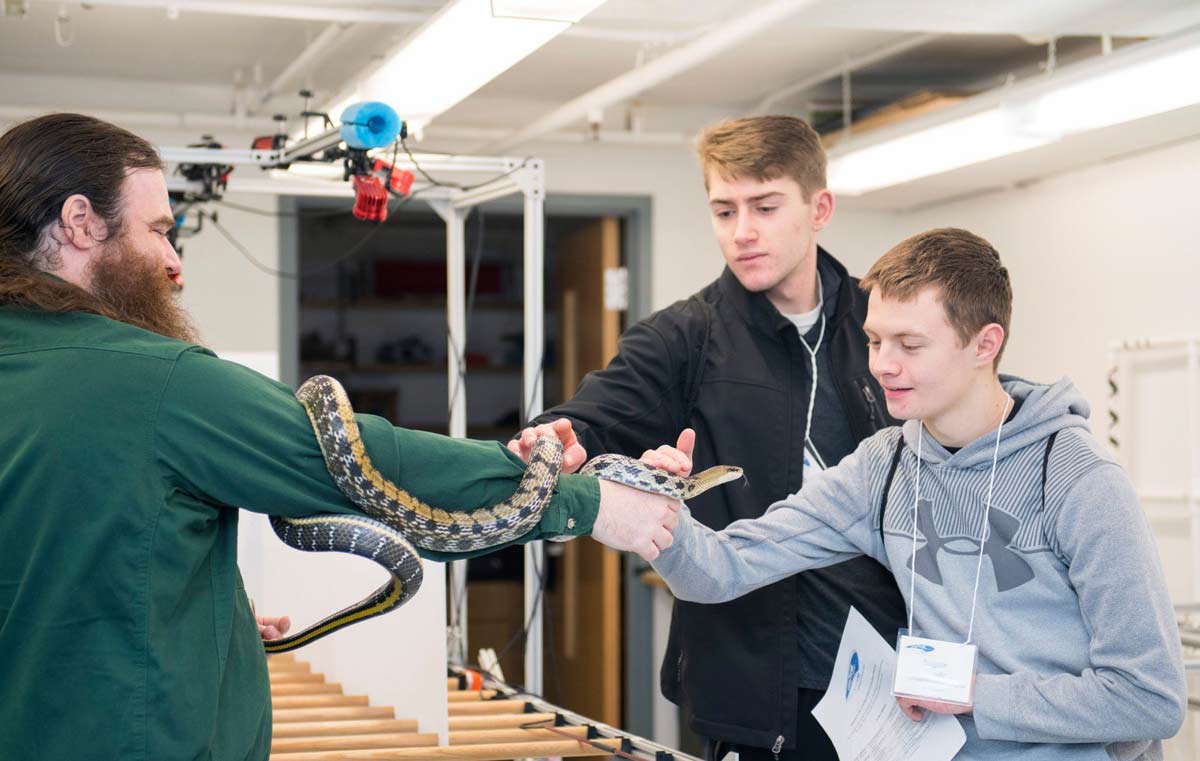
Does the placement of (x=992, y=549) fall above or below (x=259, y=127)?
below

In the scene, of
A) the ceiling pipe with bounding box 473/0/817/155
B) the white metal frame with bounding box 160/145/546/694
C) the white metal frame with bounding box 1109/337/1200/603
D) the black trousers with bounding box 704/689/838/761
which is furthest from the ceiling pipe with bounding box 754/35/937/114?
the black trousers with bounding box 704/689/838/761

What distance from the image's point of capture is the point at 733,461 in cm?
280

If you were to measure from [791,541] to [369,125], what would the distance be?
1961 millimetres

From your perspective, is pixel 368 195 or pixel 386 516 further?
pixel 368 195

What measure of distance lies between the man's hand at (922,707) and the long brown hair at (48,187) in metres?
1.39

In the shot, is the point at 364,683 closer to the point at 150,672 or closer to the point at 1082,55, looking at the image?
the point at 150,672

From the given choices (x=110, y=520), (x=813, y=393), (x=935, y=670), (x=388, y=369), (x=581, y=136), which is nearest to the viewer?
(x=110, y=520)

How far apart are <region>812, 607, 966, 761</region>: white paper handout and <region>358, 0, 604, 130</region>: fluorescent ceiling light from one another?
6.01ft

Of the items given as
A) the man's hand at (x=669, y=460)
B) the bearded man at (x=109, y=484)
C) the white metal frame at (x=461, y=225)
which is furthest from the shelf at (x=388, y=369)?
the bearded man at (x=109, y=484)

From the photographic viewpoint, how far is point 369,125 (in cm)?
383

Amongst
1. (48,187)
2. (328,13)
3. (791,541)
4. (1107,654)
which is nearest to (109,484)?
(48,187)

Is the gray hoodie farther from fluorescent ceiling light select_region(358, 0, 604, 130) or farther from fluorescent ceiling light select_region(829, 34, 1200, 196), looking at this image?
fluorescent ceiling light select_region(829, 34, 1200, 196)

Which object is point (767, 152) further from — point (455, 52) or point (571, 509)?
point (455, 52)

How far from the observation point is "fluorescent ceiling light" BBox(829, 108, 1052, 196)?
16.4ft
